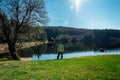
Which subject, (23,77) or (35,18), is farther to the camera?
(35,18)

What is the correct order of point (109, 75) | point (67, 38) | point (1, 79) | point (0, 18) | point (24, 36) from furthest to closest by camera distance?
point (67, 38), point (24, 36), point (0, 18), point (109, 75), point (1, 79)

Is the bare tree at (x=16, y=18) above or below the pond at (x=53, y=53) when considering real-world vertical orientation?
above

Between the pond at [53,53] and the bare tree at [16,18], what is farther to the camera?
the pond at [53,53]

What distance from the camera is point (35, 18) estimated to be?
30.8 metres

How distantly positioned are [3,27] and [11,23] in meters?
1.26

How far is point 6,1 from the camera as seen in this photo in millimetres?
30125

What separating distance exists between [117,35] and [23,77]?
17621 cm

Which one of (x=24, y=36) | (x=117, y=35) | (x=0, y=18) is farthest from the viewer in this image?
(x=117, y=35)

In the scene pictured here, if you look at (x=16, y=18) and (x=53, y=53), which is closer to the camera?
(x=16, y=18)

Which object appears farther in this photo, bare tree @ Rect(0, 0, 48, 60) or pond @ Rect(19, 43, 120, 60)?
pond @ Rect(19, 43, 120, 60)

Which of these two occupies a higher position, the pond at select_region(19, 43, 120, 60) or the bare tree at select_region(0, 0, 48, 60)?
the bare tree at select_region(0, 0, 48, 60)

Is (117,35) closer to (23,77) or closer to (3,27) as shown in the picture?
(3,27)

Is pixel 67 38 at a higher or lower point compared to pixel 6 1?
lower

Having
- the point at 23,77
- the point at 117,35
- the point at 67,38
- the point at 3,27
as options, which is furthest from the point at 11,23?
the point at 117,35
